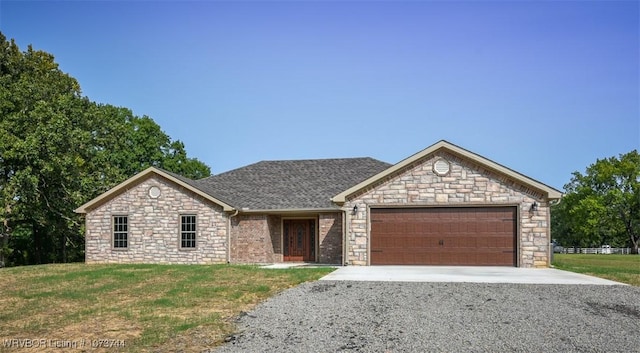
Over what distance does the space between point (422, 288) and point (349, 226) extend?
7.34 m

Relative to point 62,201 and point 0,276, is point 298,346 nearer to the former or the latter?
point 0,276

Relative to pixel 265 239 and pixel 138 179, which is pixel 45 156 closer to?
pixel 138 179

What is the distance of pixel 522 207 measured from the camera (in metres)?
19.0

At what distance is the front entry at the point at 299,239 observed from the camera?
23.9 metres

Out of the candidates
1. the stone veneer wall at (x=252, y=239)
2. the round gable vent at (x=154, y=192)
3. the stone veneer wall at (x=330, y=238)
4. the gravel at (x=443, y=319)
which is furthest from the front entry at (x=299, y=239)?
the gravel at (x=443, y=319)

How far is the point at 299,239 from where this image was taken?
2409cm

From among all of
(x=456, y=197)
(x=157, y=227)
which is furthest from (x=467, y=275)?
(x=157, y=227)

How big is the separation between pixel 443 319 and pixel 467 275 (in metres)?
6.14

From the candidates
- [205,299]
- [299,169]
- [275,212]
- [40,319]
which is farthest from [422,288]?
[299,169]

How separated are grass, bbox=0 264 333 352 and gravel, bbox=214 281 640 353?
752 millimetres

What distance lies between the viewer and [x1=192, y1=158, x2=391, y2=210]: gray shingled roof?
23484mm

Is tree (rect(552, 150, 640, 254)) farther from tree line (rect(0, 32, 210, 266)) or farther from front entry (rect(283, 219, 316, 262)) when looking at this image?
tree line (rect(0, 32, 210, 266))

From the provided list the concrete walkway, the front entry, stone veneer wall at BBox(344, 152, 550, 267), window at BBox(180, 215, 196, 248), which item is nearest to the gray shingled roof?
the front entry

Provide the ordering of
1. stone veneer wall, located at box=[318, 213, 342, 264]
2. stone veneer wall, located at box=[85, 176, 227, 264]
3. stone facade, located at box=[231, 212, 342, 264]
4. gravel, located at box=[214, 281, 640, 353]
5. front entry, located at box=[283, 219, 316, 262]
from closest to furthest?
gravel, located at box=[214, 281, 640, 353] → stone veneer wall, located at box=[318, 213, 342, 264] → stone facade, located at box=[231, 212, 342, 264] → stone veneer wall, located at box=[85, 176, 227, 264] → front entry, located at box=[283, 219, 316, 262]
